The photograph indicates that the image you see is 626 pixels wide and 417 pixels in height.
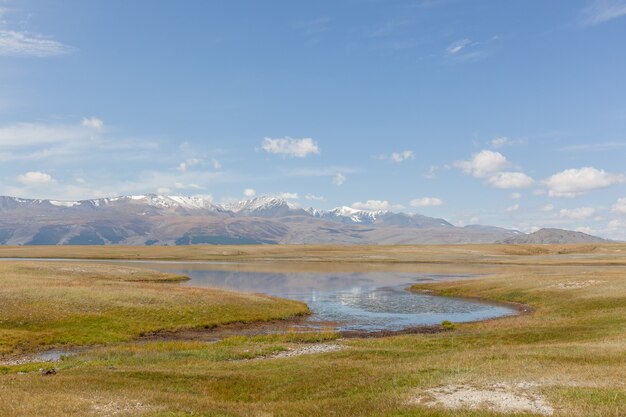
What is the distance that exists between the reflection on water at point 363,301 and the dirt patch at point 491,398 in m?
32.8

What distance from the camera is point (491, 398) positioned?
2105 cm

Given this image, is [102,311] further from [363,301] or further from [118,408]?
[363,301]

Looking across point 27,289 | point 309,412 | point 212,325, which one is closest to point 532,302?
point 212,325

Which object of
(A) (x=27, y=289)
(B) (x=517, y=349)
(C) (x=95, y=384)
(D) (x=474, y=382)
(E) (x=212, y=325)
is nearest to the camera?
(D) (x=474, y=382)

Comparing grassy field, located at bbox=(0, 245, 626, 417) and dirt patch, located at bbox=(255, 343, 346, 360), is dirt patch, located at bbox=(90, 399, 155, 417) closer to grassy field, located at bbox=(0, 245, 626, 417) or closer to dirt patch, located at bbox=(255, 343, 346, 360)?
grassy field, located at bbox=(0, 245, 626, 417)

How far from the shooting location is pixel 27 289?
61094 millimetres

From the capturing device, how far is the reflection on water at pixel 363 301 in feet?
203

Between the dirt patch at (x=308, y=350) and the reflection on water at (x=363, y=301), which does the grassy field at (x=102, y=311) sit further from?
the dirt patch at (x=308, y=350)

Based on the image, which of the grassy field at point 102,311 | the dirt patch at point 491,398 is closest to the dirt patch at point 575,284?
the grassy field at point 102,311

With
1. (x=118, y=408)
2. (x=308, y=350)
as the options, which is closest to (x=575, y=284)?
(x=308, y=350)

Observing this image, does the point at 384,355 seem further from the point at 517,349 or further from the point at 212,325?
the point at 212,325

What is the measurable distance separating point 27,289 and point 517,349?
55.1m

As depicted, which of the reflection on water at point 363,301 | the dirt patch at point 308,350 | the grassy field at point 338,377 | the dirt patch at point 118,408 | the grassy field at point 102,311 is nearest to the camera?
the dirt patch at point 118,408

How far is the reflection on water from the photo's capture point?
6197 cm
